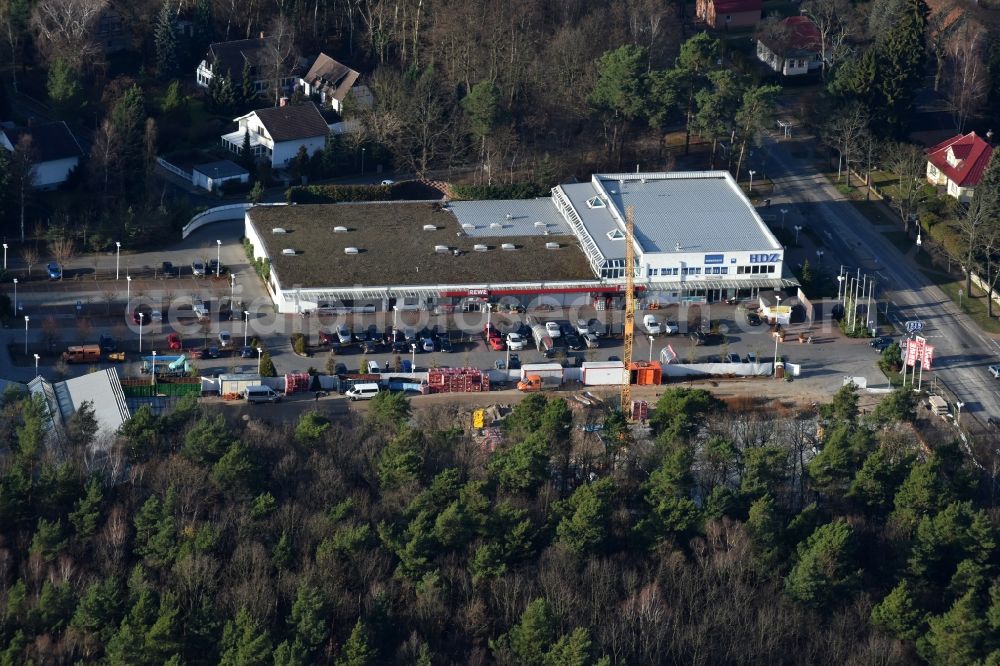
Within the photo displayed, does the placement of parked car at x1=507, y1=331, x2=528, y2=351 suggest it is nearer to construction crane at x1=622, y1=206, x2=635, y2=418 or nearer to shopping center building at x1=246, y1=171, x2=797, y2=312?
shopping center building at x1=246, y1=171, x2=797, y2=312

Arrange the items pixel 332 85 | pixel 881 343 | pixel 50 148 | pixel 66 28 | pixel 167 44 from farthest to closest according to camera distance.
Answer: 1. pixel 167 44
2. pixel 332 85
3. pixel 66 28
4. pixel 50 148
5. pixel 881 343

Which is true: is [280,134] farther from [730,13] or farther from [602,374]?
[730,13]

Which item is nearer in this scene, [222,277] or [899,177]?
[222,277]

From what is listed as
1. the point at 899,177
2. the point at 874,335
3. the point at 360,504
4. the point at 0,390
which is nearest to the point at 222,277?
the point at 0,390

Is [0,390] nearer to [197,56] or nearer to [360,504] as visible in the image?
[360,504]

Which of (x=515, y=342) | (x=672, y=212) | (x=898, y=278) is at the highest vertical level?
(x=672, y=212)

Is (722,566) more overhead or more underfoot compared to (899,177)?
more underfoot

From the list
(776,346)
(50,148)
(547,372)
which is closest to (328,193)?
(50,148)

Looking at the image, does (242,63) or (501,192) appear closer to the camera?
(501,192)
